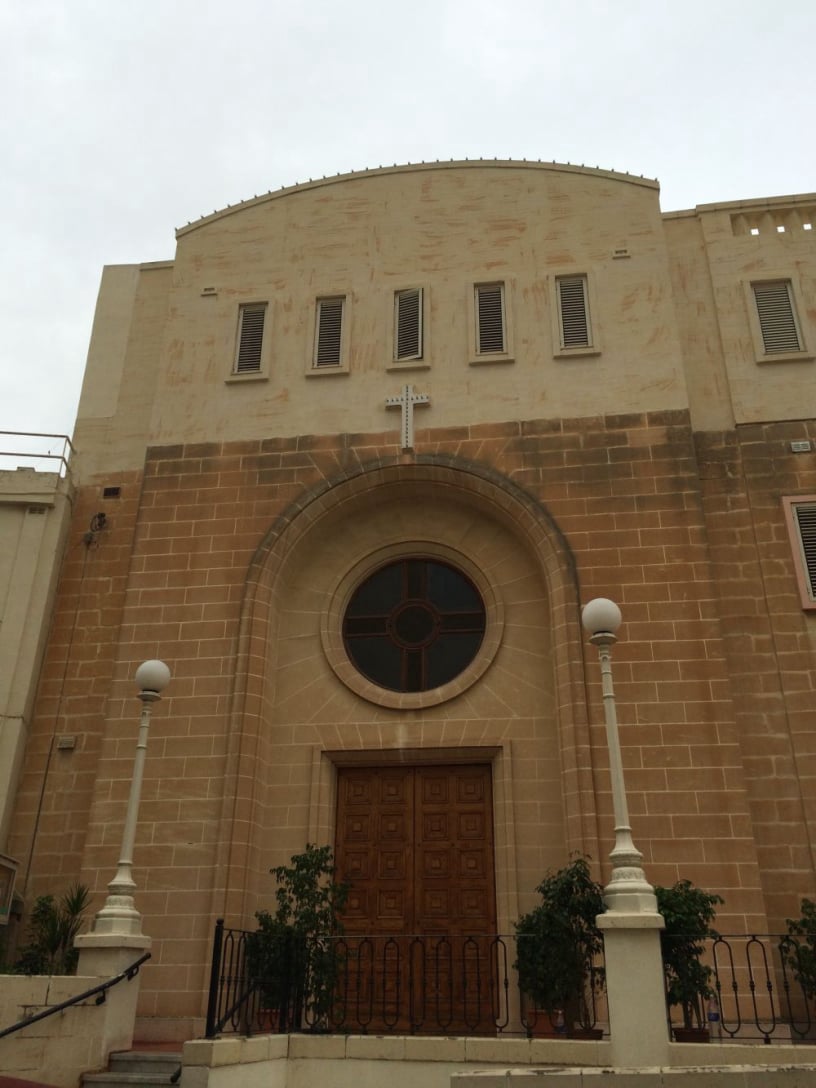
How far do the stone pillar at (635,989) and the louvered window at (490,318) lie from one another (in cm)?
936

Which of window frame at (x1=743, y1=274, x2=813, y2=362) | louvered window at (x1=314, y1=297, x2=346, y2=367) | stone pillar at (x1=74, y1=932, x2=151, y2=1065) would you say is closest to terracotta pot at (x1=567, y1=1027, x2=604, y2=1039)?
stone pillar at (x1=74, y1=932, x2=151, y2=1065)

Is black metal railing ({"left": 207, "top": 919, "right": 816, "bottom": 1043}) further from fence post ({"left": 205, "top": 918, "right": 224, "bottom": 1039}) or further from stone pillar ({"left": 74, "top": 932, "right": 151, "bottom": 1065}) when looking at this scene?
stone pillar ({"left": 74, "top": 932, "right": 151, "bottom": 1065})

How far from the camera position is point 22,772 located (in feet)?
43.0

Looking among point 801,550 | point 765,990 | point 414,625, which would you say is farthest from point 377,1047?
point 801,550

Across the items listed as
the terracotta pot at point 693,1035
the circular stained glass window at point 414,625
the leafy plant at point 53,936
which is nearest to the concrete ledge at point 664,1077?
the terracotta pot at point 693,1035

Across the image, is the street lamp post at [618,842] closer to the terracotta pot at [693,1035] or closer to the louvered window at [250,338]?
the terracotta pot at [693,1035]

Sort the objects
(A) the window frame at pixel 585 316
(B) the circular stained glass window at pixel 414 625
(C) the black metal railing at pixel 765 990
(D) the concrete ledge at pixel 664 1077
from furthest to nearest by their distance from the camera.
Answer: (A) the window frame at pixel 585 316 → (B) the circular stained glass window at pixel 414 625 → (C) the black metal railing at pixel 765 990 → (D) the concrete ledge at pixel 664 1077

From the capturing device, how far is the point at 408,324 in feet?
50.9

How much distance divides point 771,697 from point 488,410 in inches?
229

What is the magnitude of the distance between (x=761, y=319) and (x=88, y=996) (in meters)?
13.0

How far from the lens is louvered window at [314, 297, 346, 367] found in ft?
50.7

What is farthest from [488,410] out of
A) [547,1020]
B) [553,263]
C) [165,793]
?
[547,1020]

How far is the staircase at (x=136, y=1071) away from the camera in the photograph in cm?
845

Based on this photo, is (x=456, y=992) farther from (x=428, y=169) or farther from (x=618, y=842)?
(x=428, y=169)
